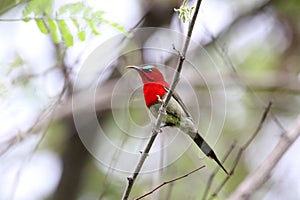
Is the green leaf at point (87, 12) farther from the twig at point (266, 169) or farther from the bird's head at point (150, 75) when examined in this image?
the twig at point (266, 169)

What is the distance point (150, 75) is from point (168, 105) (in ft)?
0.27

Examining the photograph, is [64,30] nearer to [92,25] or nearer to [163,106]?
[92,25]

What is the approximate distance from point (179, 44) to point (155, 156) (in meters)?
0.31

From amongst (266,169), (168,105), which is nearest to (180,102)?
(168,105)

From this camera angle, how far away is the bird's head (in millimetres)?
1349

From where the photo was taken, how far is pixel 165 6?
3.20 metres

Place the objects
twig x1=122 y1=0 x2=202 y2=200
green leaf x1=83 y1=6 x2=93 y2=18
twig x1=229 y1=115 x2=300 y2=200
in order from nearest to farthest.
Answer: twig x1=122 y1=0 x2=202 y2=200
green leaf x1=83 y1=6 x2=93 y2=18
twig x1=229 y1=115 x2=300 y2=200

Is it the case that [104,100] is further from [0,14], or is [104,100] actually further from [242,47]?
[242,47]

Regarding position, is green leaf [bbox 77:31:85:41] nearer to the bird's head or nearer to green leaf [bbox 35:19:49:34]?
green leaf [bbox 35:19:49:34]

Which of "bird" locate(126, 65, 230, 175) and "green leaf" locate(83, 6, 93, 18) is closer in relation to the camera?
"bird" locate(126, 65, 230, 175)

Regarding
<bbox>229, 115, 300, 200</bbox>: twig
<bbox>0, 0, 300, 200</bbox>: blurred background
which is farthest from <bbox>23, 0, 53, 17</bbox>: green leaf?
<bbox>229, 115, 300, 200</bbox>: twig

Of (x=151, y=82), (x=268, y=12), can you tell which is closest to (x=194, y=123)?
(x=151, y=82)

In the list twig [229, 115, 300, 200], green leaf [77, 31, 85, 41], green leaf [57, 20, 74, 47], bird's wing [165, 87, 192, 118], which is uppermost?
green leaf [57, 20, 74, 47]

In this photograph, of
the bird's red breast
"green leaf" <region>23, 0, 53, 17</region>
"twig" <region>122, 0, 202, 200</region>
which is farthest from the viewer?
"green leaf" <region>23, 0, 53, 17</region>
